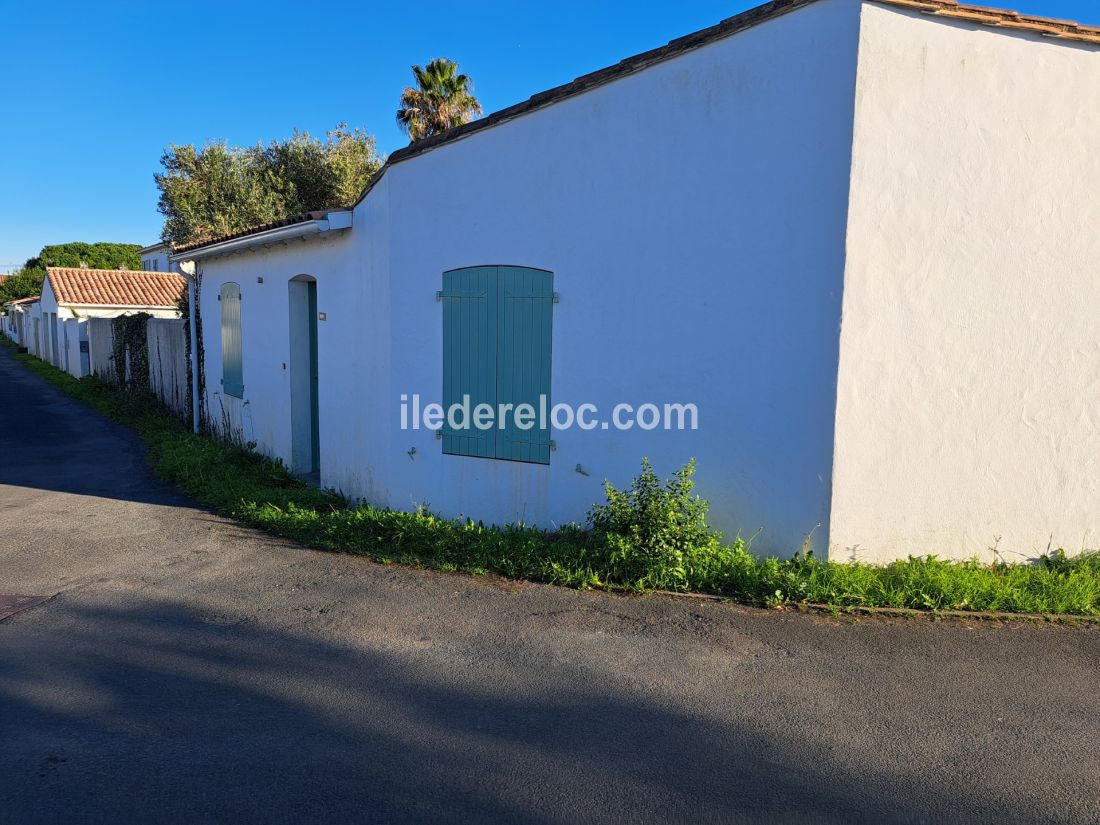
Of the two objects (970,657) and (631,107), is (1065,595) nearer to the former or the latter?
(970,657)

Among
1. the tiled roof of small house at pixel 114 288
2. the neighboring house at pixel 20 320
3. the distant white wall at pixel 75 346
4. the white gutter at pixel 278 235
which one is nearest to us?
Result: the white gutter at pixel 278 235

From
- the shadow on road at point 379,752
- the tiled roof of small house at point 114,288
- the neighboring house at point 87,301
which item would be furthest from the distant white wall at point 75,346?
the shadow on road at point 379,752

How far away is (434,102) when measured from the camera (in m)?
23.9

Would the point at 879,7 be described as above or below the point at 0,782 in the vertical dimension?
above

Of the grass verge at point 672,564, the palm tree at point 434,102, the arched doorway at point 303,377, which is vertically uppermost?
the palm tree at point 434,102

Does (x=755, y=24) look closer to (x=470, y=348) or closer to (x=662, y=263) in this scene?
(x=662, y=263)

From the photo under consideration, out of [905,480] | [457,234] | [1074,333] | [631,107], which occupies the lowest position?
[905,480]

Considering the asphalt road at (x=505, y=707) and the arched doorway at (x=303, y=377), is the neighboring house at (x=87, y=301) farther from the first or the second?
the asphalt road at (x=505, y=707)

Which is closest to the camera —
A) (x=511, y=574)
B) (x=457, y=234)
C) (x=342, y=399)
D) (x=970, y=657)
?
(x=970, y=657)

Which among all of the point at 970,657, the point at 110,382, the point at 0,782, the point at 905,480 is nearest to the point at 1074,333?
the point at 905,480

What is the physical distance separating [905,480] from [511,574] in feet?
9.43

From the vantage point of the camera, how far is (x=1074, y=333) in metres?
5.22

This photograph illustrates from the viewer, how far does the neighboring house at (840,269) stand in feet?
16.3

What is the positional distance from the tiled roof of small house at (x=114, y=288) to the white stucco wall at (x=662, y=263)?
71.3ft
